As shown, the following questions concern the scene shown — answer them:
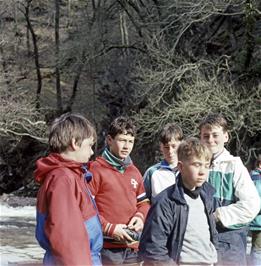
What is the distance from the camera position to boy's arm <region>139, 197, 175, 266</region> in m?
3.23

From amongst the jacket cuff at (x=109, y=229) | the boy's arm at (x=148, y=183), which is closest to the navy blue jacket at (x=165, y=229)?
the jacket cuff at (x=109, y=229)

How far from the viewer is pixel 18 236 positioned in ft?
41.7

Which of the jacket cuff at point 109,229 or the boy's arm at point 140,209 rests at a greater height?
the boy's arm at point 140,209

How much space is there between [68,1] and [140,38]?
9623mm

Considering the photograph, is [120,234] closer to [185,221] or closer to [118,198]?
[118,198]

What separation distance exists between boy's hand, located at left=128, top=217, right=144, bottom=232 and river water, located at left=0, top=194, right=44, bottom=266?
277 centimetres

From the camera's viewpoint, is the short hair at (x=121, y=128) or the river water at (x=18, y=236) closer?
the short hair at (x=121, y=128)

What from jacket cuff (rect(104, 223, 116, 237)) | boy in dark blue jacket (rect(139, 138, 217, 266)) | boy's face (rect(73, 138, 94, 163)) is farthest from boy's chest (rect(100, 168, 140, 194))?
boy's face (rect(73, 138, 94, 163))

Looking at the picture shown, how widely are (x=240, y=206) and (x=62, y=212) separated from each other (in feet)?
5.24

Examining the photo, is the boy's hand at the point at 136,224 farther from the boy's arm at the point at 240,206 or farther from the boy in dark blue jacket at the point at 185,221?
the boy in dark blue jacket at the point at 185,221

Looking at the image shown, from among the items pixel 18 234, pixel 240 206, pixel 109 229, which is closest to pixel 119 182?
pixel 109 229

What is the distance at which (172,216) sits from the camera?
10.9 feet

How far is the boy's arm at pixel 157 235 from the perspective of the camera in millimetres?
3230

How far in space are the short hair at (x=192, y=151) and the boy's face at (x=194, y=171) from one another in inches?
0.9
